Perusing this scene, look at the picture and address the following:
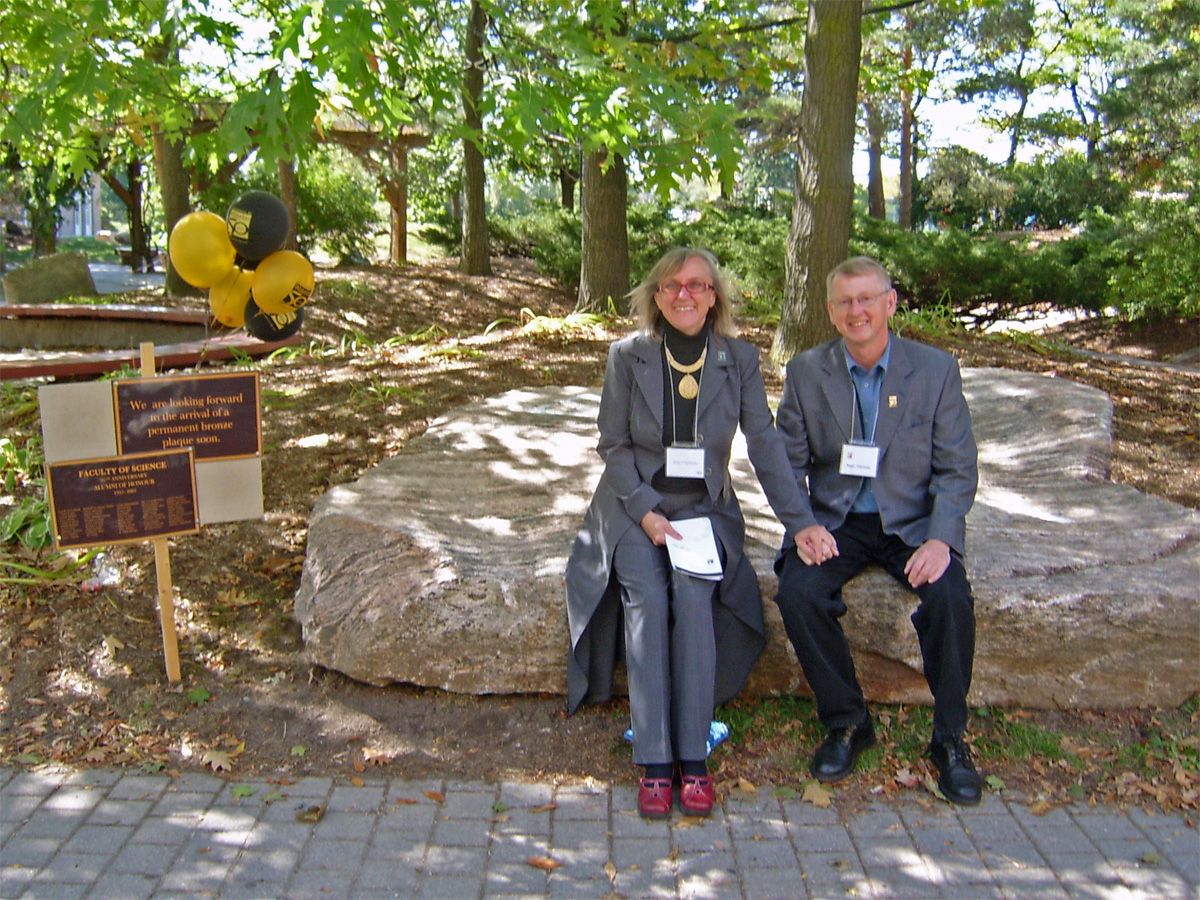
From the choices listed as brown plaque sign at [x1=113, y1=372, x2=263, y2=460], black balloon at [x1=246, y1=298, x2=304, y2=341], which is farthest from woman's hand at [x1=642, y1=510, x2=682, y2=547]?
black balloon at [x1=246, y1=298, x2=304, y2=341]

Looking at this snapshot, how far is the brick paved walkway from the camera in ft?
9.14

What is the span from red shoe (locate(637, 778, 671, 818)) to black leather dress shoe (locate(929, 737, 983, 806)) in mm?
925

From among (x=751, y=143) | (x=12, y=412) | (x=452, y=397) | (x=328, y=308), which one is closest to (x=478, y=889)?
(x=452, y=397)

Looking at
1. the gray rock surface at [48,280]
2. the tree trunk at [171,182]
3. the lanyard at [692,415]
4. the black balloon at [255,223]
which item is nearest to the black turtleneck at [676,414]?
the lanyard at [692,415]

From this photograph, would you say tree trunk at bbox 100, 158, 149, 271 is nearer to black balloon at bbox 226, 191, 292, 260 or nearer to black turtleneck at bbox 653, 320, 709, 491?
black balloon at bbox 226, 191, 292, 260

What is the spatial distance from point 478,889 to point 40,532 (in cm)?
322

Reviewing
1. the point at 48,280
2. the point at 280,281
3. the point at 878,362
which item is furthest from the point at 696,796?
the point at 48,280

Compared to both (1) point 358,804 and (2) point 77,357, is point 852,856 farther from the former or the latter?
(2) point 77,357

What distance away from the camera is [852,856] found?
2932mm

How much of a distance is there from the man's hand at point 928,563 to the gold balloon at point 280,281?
2699 mm

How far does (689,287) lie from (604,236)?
643cm

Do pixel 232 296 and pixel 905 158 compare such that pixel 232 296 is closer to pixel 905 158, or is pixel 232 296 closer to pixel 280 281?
pixel 280 281

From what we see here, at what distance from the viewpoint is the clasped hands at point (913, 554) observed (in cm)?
327

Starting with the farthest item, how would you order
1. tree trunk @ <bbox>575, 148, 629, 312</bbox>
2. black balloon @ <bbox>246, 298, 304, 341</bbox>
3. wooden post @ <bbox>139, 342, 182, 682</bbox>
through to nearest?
tree trunk @ <bbox>575, 148, 629, 312</bbox> → black balloon @ <bbox>246, 298, 304, 341</bbox> → wooden post @ <bbox>139, 342, 182, 682</bbox>
